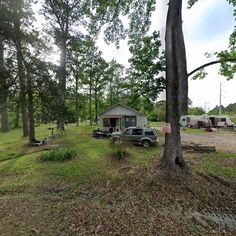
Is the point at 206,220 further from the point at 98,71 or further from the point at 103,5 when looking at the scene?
the point at 98,71

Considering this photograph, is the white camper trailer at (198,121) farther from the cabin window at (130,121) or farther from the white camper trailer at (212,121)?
the cabin window at (130,121)

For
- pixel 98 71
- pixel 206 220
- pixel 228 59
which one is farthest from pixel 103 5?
pixel 98 71

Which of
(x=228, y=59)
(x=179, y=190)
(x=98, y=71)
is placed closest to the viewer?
(x=179, y=190)

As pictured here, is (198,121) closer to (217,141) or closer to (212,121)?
(212,121)

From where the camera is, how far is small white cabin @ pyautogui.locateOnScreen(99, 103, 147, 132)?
72.7 feet

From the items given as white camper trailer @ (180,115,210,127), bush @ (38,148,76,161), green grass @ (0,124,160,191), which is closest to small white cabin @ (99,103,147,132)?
green grass @ (0,124,160,191)

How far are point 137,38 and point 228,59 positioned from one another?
13.6ft

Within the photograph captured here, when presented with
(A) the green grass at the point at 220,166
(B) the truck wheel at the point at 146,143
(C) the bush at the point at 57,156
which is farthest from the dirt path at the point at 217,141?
(C) the bush at the point at 57,156

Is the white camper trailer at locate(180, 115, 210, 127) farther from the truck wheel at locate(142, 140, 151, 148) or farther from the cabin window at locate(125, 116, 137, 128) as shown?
the truck wheel at locate(142, 140, 151, 148)

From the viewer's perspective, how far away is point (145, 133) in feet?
45.2

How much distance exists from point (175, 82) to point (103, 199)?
486 cm

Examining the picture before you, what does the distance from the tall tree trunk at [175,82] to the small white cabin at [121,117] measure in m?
15.1

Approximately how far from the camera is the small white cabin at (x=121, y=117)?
22.2 meters

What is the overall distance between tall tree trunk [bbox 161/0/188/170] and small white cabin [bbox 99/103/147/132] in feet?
49.5
